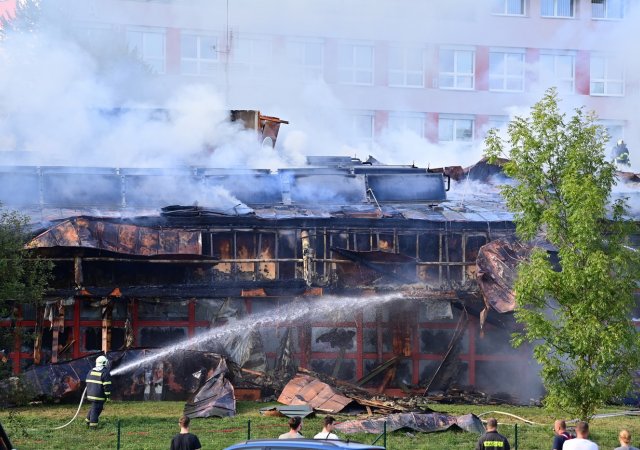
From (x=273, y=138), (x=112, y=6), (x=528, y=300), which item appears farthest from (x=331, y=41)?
(x=528, y=300)

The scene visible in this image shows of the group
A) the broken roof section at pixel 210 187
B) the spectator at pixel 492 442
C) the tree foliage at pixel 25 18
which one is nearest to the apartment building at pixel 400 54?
the tree foliage at pixel 25 18

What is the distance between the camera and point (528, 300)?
20891mm

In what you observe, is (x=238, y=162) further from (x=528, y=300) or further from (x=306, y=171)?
(x=528, y=300)

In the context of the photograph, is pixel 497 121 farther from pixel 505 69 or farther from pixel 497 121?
pixel 505 69

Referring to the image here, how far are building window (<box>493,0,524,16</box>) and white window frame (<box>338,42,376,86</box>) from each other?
7.28 m

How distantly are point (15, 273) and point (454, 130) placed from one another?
3641cm

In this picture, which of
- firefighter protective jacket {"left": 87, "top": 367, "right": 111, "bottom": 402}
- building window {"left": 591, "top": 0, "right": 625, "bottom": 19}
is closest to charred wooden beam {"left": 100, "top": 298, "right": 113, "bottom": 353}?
firefighter protective jacket {"left": 87, "top": 367, "right": 111, "bottom": 402}

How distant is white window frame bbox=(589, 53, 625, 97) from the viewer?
5878 cm

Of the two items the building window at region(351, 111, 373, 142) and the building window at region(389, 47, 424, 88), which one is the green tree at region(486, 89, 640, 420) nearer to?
the building window at region(351, 111, 373, 142)

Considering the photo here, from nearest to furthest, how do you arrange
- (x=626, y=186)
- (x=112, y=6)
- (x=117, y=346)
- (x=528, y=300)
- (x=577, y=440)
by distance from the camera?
(x=577, y=440) < (x=528, y=300) < (x=117, y=346) < (x=626, y=186) < (x=112, y=6)

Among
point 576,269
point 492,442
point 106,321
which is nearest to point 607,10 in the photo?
point 106,321

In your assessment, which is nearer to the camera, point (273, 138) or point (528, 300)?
point (528, 300)

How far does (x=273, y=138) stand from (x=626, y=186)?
11828mm

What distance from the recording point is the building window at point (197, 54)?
53.6 m
